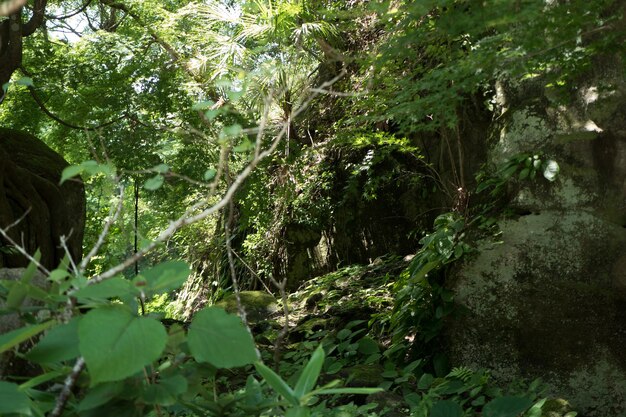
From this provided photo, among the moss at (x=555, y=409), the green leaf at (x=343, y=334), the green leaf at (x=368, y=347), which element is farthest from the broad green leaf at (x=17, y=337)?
the green leaf at (x=343, y=334)

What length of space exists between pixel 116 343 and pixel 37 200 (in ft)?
19.5

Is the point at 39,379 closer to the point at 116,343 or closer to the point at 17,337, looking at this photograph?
the point at 17,337

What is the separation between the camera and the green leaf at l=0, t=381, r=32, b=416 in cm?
124

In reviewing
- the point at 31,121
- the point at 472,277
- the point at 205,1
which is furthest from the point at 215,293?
the point at 472,277

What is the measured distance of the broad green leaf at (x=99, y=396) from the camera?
1315mm

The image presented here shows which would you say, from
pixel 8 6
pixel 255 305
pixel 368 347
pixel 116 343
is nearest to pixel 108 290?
pixel 116 343

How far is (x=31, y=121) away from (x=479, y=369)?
6426 millimetres

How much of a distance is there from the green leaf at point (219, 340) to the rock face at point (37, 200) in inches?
201

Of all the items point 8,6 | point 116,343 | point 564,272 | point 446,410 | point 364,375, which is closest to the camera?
point 116,343

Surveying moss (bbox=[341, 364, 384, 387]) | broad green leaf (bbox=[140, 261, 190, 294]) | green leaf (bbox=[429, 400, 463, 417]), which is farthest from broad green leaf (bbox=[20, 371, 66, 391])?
moss (bbox=[341, 364, 384, 387])

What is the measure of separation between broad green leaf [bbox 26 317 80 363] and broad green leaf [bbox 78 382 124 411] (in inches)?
3.0

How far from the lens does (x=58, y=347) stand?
134 cm

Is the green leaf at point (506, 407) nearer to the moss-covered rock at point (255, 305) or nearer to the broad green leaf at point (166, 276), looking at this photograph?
the broad green leaf at point (166, 276)

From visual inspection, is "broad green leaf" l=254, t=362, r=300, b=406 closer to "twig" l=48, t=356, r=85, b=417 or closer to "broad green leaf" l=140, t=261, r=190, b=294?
"broad green leaf" l=140, t=261, r=190, b=294
